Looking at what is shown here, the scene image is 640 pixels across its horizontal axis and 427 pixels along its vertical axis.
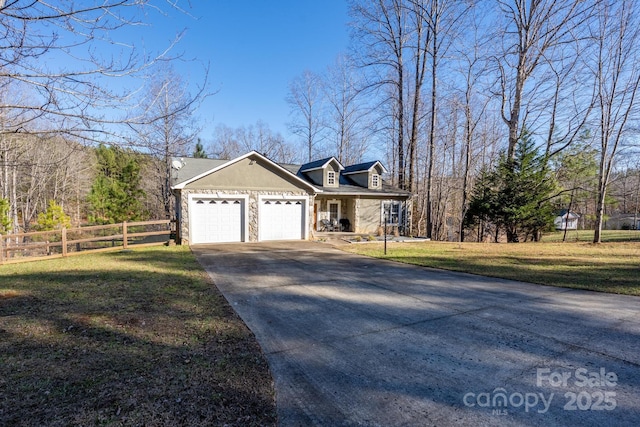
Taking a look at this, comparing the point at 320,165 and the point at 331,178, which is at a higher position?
the point at 320,165

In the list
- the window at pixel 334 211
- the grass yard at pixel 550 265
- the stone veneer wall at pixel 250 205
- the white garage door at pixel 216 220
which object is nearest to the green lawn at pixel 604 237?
the grass yard at pixel 550 265

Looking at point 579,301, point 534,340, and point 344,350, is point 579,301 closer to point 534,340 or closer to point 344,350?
point 534,340

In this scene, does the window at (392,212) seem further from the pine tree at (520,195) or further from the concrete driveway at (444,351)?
the concrete driveway at (444,351)

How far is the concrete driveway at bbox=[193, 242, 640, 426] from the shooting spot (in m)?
2.56

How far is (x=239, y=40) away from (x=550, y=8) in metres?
17.0

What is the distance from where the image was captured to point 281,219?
15.3 meters

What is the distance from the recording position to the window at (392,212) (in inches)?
774

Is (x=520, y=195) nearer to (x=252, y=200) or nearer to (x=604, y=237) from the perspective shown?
(x=604, y=237)

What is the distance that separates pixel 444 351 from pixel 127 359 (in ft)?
12.0

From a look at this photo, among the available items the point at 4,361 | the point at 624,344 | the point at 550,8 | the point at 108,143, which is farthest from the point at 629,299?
the point at 550,8

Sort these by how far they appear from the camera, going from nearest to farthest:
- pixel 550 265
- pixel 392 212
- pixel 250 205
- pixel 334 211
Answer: pixel 550 265 < pixel 250 205 < pixel 334 211 < pixel 392 212

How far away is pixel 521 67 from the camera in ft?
54.2

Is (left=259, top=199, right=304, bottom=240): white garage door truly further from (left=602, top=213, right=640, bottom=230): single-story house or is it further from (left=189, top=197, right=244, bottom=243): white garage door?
(left=602, top=213, right=640, bottom=230): single-story house

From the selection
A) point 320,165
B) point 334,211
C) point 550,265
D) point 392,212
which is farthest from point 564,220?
point 550,265
